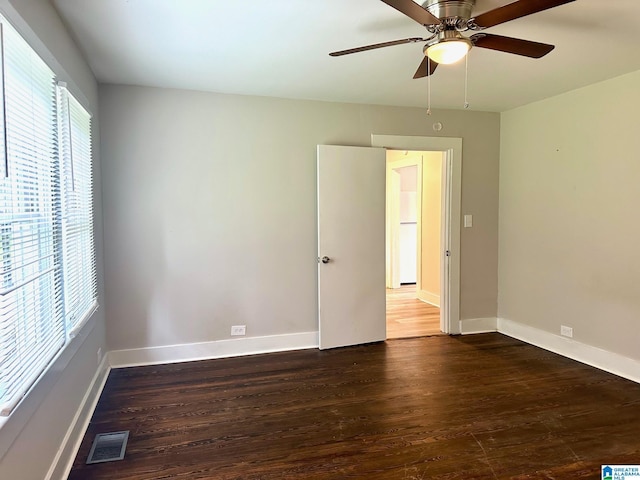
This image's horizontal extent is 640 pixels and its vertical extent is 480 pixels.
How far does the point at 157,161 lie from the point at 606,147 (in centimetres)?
384

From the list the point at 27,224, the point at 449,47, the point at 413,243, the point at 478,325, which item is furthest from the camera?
the point at 413,243

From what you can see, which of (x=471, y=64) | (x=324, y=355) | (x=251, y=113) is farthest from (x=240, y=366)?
(x=471, y=64)

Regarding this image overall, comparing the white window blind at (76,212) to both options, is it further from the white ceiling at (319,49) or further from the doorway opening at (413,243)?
the doorway opening at (413,243)

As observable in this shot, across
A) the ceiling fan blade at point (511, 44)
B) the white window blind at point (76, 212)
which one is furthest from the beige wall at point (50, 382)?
the ceiling fan blade at point (511, 44)

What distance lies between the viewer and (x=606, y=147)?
10.6 feet

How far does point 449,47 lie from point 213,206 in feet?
7.88

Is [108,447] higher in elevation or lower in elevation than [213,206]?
lower

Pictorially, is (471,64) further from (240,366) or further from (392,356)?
(240,366)

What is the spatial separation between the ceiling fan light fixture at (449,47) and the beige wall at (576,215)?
203cm

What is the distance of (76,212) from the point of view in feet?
8.04

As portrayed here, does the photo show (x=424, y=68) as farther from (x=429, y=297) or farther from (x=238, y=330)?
(x=429, y=297)

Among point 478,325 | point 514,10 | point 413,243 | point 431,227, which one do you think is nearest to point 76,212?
point 514,10

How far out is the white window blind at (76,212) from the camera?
2.17m

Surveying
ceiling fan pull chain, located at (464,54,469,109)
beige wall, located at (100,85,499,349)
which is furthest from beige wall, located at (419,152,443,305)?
ceiling fan pull chain, located at (464,54,469,109)
